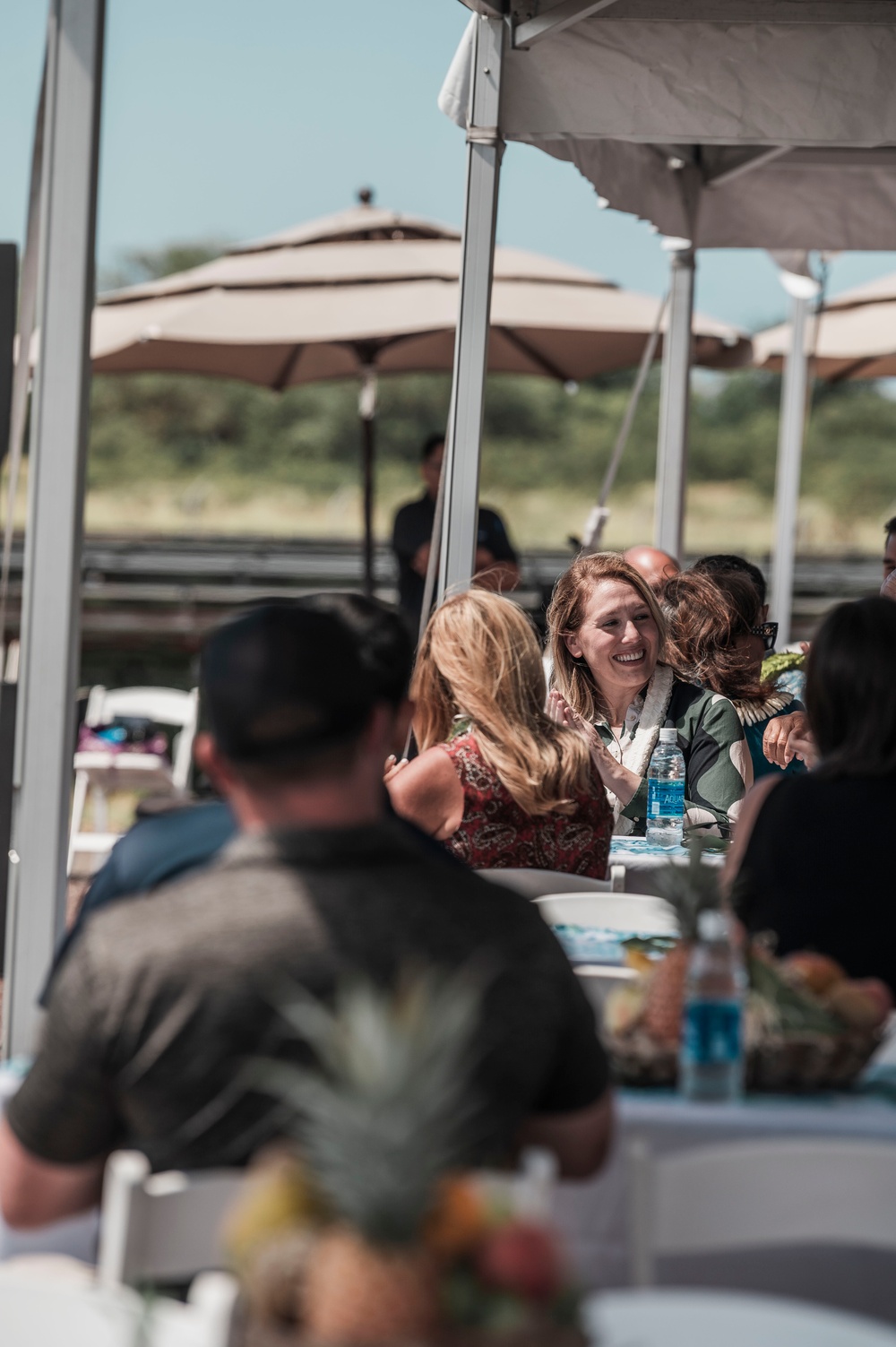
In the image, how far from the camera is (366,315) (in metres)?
7.46

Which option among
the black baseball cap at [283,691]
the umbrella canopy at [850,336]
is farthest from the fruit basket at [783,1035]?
the umbrella canopy at [850,336]

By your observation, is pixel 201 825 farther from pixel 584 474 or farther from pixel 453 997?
pixel 584 474

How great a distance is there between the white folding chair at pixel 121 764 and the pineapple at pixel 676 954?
157 inches

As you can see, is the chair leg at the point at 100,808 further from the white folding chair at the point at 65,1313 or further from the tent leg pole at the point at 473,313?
the white folding chair at the point at 65,1313

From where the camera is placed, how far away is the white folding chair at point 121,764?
6.38 metres

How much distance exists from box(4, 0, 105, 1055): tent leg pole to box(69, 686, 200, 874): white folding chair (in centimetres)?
323

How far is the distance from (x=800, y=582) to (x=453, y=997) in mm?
14795

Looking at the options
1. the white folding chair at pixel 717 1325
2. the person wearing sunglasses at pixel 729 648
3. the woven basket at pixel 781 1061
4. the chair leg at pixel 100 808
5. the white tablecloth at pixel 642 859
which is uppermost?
the person wearing sunglasses at pixel 729 648

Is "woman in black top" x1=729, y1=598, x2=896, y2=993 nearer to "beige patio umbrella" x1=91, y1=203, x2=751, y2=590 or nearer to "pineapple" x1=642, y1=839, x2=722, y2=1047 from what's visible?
"pineapple" x1=642, y1=839, x2=722, y2=1047

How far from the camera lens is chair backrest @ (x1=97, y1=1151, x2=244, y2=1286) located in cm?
129

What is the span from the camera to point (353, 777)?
1.47 meters

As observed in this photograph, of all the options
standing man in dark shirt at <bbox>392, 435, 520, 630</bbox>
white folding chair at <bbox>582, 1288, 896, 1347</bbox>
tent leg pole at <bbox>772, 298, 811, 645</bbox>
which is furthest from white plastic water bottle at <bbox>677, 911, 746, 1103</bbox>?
tent leg pole at <bbox>772, 298, 811, 645</bbox>

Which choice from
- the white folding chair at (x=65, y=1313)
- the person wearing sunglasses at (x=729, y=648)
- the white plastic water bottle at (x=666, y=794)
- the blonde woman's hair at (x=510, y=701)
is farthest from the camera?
the person wearing sunglasses at (x=729, y=648)

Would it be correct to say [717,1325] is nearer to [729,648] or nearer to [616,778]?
[616,778]
